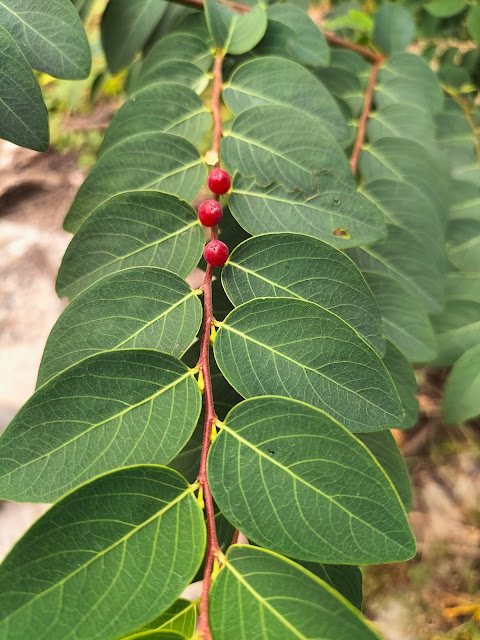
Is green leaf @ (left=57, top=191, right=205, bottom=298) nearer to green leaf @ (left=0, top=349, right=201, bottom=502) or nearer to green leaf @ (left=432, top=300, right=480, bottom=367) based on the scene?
green leaf @ (left=0, top=349, right=201, bottom=502)

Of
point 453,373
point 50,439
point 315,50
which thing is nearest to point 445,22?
point 315,50

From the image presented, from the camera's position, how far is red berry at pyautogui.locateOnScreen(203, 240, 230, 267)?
560mm

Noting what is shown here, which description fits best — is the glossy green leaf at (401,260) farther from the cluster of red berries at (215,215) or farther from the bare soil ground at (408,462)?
the bare soil ground at (408,462)

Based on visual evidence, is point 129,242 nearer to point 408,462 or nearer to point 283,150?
point 283,150

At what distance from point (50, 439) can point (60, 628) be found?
0.14 m

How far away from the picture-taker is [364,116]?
35.5 inches

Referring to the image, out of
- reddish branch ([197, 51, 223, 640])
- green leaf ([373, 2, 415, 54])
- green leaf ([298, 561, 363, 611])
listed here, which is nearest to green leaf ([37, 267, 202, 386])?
reddish branch ([197, 51, 223, 640])

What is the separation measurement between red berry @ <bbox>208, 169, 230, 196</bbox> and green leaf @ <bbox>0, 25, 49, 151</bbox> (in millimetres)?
183

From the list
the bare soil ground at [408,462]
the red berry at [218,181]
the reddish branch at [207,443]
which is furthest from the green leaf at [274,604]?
the bare soil ground at [408,462]

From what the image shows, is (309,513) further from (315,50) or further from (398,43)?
(398,43)

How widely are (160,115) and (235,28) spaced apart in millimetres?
209

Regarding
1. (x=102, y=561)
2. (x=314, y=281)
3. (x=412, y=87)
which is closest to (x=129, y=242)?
(x=314, y=281)

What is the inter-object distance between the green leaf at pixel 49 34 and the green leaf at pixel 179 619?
0.55 metres

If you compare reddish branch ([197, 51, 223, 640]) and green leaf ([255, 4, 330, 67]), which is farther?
green leaf ([255, 4, 330, 67])
